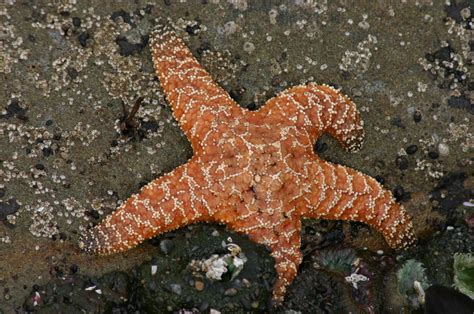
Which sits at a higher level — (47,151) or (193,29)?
(193,29)

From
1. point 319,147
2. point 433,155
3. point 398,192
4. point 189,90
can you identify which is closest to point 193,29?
point 189,90

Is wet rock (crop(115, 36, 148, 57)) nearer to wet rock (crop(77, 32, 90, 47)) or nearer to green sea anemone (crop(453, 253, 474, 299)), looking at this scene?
wet rock (crop(77, 32, 90, 47))

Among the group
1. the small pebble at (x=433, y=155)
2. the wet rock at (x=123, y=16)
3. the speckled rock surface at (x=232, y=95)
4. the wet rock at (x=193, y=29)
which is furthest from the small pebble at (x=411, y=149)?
the wet rock at (x=123, y=16)

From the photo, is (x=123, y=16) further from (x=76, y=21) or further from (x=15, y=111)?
(x=15, y=111)

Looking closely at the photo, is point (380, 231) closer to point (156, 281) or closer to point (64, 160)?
point (156, 281)

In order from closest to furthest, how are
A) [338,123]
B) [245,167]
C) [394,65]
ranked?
[245,167] → [338,123] → [394,65]

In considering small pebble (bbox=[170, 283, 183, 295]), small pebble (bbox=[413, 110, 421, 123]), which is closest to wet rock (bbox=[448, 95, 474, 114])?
small pebble (bbox=[413, 110, 421, 123])

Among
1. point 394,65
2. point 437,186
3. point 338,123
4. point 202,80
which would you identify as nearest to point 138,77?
point 202,80
